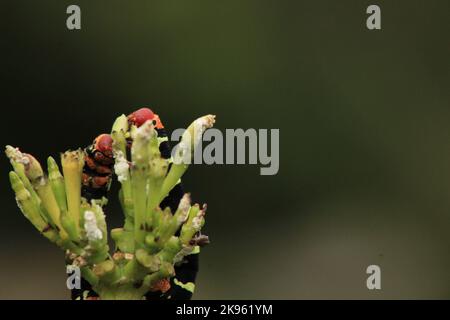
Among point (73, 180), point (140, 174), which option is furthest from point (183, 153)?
point (73, 180)

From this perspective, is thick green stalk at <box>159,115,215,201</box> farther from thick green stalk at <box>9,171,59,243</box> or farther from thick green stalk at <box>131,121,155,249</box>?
thick green stalk at <box>9,171,59,243</box>

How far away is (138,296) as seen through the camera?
172 centimetres

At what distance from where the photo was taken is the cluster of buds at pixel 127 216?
1.57 meters

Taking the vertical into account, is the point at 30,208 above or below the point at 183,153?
below

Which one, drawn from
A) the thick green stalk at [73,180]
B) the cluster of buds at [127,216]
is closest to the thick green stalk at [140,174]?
the cluster of buds at [127,216]

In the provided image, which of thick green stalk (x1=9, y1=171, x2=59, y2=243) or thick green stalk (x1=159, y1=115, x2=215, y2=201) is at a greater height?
thick green stalk (x1=159, y1=115, x2=215, y2=201)

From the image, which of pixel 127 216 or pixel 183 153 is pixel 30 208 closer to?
pixel 127 216

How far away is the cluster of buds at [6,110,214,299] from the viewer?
157cm

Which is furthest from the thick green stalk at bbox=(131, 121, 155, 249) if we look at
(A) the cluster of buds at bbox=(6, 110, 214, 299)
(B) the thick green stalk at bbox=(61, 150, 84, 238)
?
(B) the thick green stalk at bbox=(61, 150, 84, 238)

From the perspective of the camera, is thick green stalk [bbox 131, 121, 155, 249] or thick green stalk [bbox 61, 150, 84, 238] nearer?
thick green stalk [bbox 131, 121, 155, 249]

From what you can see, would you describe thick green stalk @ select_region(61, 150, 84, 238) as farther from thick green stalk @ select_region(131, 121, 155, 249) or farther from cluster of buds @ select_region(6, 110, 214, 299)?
thick green stalk @ select_region(131, 121, 155, 249)

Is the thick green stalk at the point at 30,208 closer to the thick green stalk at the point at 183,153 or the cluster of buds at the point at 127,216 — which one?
the cluster of buds at the point at 127,216

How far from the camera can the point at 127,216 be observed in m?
1.66

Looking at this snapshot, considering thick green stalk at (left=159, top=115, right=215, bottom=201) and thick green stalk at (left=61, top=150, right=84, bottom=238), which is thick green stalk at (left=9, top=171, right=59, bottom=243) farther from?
thick green stalk at (left=159, top=115, right=215, bottom=201)
